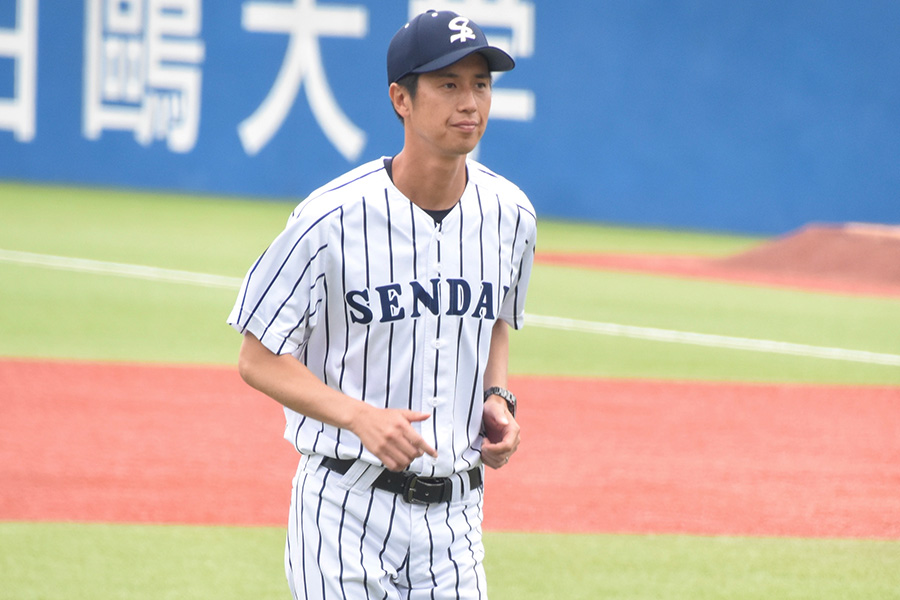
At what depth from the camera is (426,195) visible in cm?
315

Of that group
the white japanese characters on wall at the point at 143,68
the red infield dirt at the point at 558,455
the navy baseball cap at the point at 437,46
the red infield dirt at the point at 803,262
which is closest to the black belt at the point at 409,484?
the navy baseball cap at the point at 437,46

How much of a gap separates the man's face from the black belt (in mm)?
757

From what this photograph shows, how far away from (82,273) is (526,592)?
10.0 m

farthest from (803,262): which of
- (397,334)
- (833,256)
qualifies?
(397,334)

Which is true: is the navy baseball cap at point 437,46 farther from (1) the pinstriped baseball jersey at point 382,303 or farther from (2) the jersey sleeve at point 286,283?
(2) the jersey sleeve at point 286,283

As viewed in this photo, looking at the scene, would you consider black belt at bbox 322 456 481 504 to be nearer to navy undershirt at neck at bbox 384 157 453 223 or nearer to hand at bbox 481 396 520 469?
hand at bbox 481 396 520 469

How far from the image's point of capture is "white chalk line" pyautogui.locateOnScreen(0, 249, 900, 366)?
1159 centimetres

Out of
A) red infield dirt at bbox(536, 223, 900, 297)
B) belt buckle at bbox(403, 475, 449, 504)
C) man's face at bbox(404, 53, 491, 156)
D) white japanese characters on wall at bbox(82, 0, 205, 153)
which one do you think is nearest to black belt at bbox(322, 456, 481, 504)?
belt buckle at bbox(403, 475, 449, 504)

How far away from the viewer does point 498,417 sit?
324cm

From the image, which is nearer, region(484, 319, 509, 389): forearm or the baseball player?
the baseball player

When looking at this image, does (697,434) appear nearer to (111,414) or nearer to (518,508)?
(518,508)

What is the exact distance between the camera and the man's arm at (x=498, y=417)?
10.4ft

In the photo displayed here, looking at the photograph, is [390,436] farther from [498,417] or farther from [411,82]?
[411,82]

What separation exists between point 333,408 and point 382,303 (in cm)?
28
